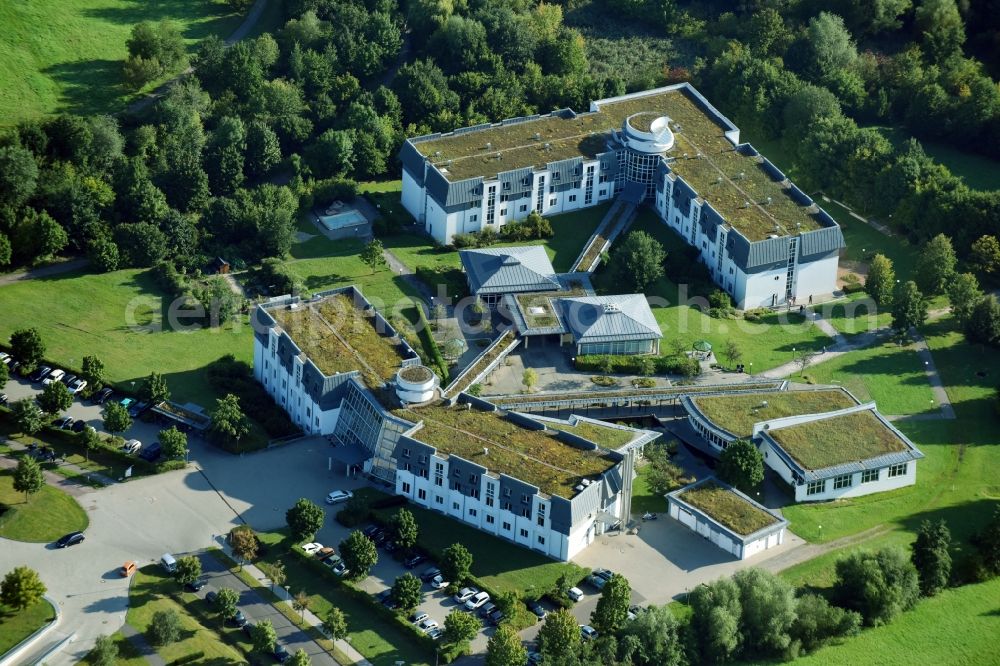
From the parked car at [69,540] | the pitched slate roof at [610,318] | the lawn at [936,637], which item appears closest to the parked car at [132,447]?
the parked car at [69,540]

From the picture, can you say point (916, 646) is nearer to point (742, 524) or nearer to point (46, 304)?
point (742, 524)

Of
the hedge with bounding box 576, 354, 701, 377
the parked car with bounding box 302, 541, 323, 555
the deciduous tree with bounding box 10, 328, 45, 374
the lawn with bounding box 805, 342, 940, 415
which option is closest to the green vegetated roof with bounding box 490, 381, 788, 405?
the hedge with bounding box 576, 354, 701, 377

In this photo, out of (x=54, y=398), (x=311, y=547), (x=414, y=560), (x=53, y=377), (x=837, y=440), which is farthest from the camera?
(x=53, y=377)

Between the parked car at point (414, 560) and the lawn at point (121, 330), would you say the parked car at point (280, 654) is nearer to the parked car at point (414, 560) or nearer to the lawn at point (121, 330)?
the parked car at point (414, 560)

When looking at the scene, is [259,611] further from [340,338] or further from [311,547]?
[340,338]

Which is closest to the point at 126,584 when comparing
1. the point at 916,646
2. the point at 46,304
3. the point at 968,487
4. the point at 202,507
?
the point at 202,507

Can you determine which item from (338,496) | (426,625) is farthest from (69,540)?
(426,625)

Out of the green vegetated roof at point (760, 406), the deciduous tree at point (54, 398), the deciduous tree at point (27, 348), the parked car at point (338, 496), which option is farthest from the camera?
the deciduous tree at point (27, 348)
